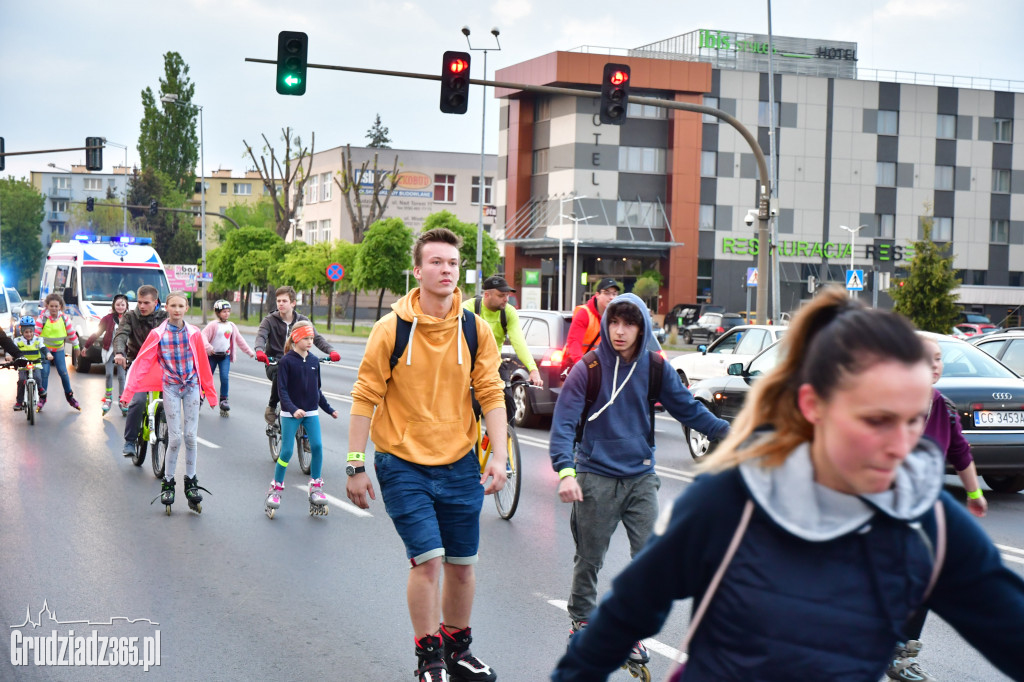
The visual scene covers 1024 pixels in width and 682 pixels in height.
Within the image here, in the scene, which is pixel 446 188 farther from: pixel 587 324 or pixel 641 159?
pixel 587 324

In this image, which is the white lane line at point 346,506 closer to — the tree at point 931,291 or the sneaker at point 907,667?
the sneaker at point 907,667

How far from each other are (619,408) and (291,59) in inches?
497

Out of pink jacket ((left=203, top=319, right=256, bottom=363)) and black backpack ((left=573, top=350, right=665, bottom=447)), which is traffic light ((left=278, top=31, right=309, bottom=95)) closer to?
pink jacket ((left=203, top=319, right=256, bottom=363))

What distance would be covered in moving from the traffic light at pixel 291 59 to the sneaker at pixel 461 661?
1291cm

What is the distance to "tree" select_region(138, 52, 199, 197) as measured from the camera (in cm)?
9550

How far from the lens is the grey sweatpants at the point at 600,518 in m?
5.23

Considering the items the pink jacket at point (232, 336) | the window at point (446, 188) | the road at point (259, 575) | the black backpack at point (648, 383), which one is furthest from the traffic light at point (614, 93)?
the window at point (446, 188)

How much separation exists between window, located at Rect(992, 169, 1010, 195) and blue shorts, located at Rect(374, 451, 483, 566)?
72.8 m

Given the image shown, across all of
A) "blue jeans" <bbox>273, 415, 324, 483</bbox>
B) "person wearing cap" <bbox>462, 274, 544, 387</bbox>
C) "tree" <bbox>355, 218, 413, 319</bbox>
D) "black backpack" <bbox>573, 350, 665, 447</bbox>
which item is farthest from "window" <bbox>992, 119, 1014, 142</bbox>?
"black backpack" <bbox>573, 350, 665, 447</bbox>

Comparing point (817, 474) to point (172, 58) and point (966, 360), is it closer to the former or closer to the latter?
point (966, 360)

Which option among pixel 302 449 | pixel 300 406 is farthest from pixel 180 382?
pixel 302 449

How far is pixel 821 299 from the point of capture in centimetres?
206

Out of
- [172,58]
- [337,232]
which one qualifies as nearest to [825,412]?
[337,232]

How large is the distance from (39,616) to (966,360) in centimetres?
A: 844
